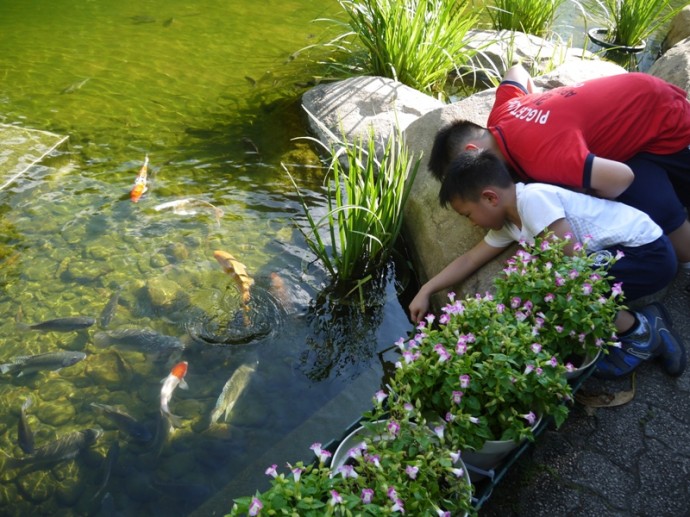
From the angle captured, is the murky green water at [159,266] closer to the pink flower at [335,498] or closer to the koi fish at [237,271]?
the koi fish at [237,271]

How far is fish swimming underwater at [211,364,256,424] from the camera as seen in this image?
3109mm

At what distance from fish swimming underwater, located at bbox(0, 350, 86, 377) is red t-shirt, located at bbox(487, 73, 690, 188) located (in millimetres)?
2625

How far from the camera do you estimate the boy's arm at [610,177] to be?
2.92 m

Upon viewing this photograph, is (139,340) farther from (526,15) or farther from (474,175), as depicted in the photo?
(526,15)

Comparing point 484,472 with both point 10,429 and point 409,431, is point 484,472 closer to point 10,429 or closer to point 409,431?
point 409,431

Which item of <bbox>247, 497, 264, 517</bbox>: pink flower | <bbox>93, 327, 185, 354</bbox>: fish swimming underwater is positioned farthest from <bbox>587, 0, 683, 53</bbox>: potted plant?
<bbox>247, 497, 264, 517</bbox>: pink flower

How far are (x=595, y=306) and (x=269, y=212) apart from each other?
8.66 feet

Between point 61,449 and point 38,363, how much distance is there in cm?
58

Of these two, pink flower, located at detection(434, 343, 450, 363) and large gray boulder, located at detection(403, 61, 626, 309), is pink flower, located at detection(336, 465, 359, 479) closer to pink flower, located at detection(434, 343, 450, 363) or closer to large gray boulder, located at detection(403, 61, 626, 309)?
pink flower, located at detection(434, 343, 450, 363)

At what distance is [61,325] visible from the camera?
3480mm

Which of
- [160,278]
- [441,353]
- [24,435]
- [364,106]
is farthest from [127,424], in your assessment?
[364,106]

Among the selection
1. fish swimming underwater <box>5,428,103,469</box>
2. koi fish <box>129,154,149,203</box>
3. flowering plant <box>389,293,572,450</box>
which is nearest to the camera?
flowering plant <box>389,293,572,450</box>

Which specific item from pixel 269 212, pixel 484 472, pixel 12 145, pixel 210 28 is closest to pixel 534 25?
pixel 210 28

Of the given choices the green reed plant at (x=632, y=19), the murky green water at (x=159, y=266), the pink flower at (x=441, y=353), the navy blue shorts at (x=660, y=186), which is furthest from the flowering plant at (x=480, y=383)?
the green reed plant at (x=632, y=19)
